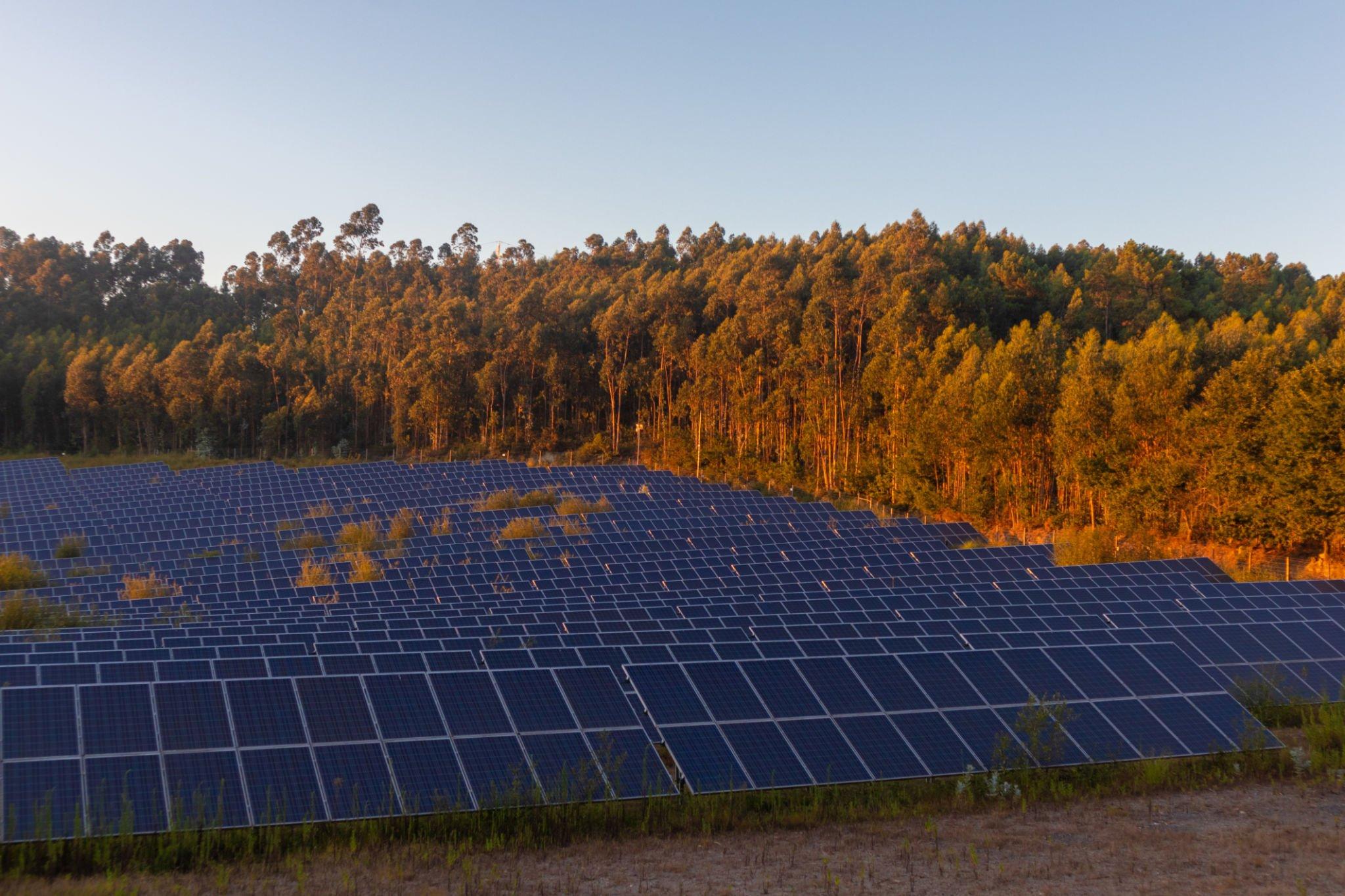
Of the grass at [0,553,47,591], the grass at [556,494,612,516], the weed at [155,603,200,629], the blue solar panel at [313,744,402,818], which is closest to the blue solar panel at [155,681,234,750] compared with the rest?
the blue solar panel at [313,744,402,818]

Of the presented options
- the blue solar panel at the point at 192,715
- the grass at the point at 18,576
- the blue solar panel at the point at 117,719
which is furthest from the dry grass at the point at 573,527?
the blue solar panel at the point at 117,719

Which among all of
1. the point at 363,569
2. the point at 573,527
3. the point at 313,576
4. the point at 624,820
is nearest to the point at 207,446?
the point at 573,527

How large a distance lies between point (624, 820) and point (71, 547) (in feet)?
96.2

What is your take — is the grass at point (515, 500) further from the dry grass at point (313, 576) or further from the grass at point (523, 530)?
the dry grass at point (313, 576)

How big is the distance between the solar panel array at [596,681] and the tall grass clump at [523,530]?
5.74 m

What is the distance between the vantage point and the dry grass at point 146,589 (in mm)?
22938

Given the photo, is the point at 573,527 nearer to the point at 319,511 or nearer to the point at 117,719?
the point at 319,511

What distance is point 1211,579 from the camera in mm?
22344

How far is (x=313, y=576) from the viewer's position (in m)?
25.0

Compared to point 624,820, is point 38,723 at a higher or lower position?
higher

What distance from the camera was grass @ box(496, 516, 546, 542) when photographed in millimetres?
32719

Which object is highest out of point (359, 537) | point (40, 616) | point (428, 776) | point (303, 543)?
point (428, 776)

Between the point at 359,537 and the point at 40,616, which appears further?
the point at 359,537

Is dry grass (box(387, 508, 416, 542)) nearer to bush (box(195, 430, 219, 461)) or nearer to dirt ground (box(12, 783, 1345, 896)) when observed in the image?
dirt ground (box(12, 783, 1345, 896))
